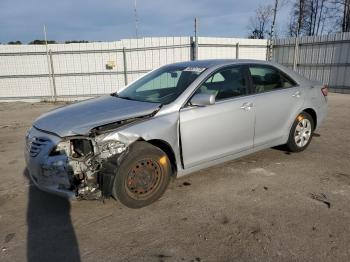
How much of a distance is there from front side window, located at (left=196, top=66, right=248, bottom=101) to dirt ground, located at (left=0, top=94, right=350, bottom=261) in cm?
119

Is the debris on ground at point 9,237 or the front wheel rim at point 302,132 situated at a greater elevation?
the front wheel rim at point 302,132

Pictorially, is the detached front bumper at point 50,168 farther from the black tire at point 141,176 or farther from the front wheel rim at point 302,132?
the front wheel rim at point 302,132

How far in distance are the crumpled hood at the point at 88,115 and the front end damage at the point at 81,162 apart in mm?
85

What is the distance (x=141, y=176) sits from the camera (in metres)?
3.50

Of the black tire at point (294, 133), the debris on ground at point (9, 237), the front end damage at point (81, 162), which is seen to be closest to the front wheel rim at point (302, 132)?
the black tire at point (294, 133)

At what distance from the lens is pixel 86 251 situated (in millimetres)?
2828

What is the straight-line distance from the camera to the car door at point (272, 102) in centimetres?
446

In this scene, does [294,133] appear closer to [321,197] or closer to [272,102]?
[272,102]

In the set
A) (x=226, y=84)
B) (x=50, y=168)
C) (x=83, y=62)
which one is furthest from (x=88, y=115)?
(x=83, y=62)

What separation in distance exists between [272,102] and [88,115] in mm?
2644

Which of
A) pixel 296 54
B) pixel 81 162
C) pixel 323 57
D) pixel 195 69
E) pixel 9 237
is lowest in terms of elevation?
pixel 9 237

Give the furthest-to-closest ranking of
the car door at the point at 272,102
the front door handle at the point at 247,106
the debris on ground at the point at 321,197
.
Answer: the car door at the point at 272,102 → the front door handle at the point at 247,106 → the debris on ground at the point at 321,197

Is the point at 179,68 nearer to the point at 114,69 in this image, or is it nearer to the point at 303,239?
the point at 303,239

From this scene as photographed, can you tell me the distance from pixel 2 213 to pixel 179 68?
9.73ft
